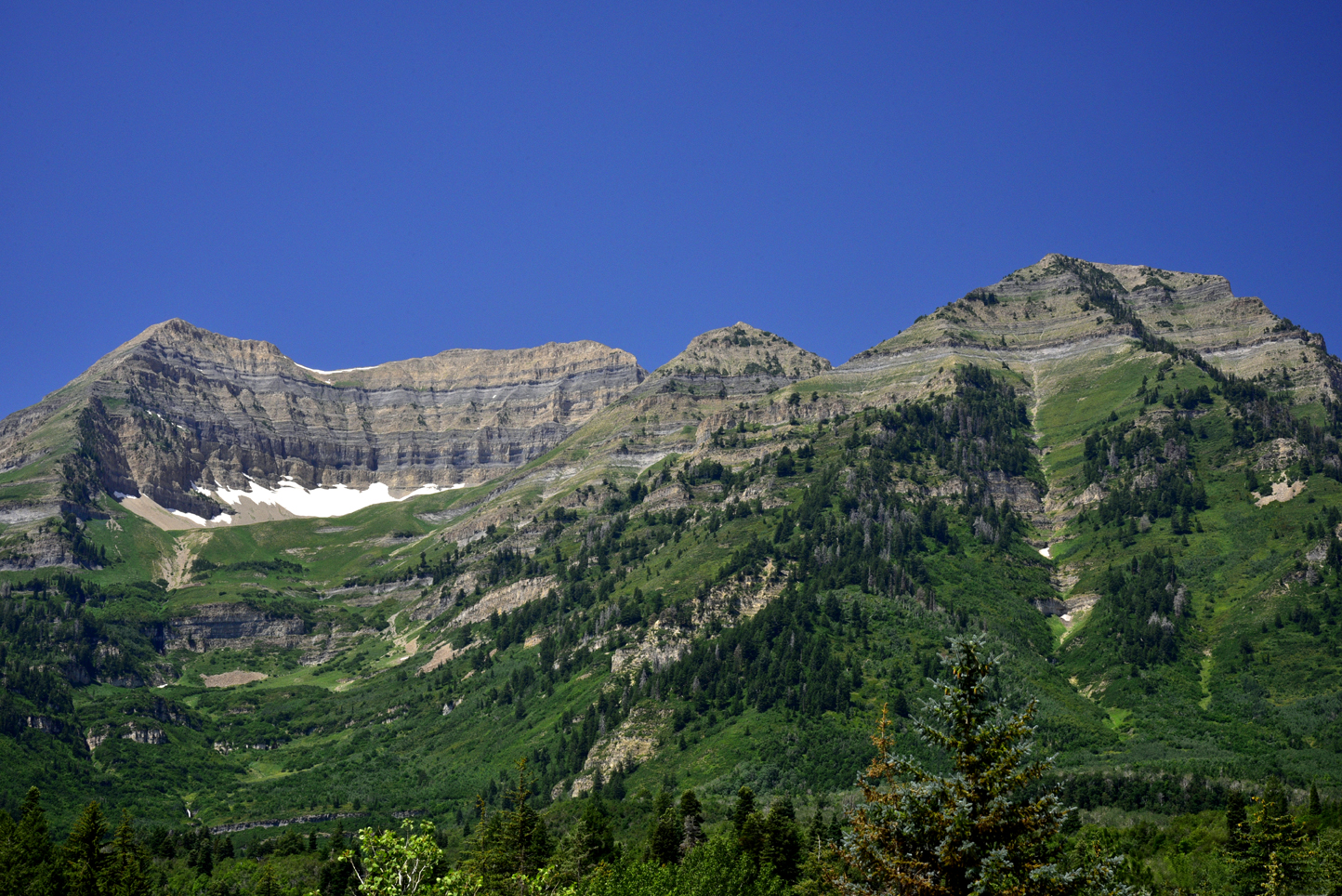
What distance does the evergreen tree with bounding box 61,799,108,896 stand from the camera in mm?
105500

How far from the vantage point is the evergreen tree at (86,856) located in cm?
10550

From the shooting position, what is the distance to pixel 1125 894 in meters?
33.5

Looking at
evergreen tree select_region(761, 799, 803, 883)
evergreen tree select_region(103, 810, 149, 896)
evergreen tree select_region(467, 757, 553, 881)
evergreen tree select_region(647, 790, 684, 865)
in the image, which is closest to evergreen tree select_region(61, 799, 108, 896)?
evergreen tree select_region(103, 810, 149, 896)

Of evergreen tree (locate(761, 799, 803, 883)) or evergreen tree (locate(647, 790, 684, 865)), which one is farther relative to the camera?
evergreen tree (locate(647, 790, 684, 865))

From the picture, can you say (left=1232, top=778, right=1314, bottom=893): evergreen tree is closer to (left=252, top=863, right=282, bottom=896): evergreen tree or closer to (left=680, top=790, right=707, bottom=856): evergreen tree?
(left=680, top=790, right=707, bottom=856): evergreen tree

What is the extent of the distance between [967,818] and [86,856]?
106 m

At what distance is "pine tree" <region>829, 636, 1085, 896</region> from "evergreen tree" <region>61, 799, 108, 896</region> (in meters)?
98.1

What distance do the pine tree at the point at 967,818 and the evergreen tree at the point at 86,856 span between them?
98057 millimetres

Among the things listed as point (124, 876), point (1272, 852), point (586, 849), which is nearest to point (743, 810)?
point (586, 849)

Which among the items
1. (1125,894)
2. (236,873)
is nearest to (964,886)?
(1125,894)

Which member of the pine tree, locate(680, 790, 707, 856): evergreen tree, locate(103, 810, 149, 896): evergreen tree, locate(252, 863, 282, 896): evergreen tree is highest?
the pine tree

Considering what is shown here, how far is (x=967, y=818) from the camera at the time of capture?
35031 millimetres

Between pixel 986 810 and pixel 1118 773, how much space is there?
166m

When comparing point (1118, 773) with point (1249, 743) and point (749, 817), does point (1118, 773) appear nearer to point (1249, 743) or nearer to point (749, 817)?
point (1249, 743)
